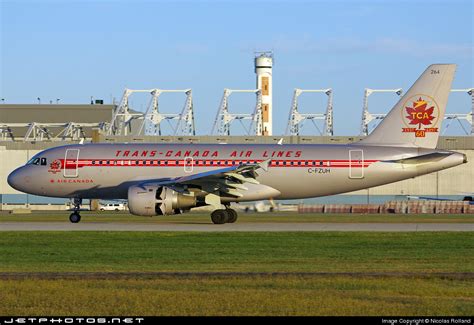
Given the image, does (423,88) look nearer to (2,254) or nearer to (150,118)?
(2,254)

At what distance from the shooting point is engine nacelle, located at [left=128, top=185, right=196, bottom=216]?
45000 millimetres

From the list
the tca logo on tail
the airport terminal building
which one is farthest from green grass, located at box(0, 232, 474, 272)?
the airport terminal building

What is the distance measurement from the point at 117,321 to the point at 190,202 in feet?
101

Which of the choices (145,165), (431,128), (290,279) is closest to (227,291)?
(290,279)

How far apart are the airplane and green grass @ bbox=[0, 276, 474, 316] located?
2676 cm

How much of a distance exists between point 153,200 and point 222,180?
12.5 feet

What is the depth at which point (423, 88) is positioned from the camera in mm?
52031

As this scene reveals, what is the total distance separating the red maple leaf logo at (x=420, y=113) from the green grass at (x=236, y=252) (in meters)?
12.9

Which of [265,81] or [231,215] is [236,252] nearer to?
[231,215]

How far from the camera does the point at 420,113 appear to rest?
51.6 m

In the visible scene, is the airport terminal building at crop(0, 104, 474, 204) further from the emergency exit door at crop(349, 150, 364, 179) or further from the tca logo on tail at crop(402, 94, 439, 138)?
the emergency exit door at crop(349, 150, 364, 179)

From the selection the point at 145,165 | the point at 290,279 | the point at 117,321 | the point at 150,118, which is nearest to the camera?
the point at 117,321

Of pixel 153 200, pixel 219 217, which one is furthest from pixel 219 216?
pixel 153 200

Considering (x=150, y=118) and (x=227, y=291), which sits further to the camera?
(x=150, y=118)
